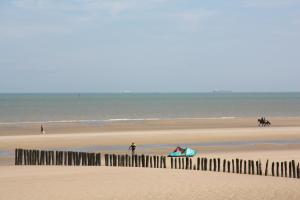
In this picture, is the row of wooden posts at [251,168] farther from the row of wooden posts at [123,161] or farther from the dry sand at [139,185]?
the dry sand at [139,185]

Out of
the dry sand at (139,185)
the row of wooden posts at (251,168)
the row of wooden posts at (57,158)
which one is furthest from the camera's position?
the row of wooden posts at (57,158)

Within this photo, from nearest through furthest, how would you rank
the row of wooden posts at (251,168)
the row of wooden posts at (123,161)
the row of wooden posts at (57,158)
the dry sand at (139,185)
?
the dry sand at (139,185), the row of wooden posts at (251,168), the row of wooden posts at (123,161), the row of wooden posts at (57,158)

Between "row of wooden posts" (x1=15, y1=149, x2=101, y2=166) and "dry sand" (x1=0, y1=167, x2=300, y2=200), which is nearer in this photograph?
"dry sand" (x1=0, y1=167, x2=300, y2=200)

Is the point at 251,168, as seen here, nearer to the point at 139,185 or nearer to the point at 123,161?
the point at 123,161

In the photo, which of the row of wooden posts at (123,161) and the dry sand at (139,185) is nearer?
the dry sand at (139,185)

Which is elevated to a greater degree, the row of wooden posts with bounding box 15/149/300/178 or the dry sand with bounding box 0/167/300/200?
the row of wooden posts with bounding box 15/149/300/178

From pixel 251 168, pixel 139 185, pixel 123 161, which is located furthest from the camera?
pixel 123 161

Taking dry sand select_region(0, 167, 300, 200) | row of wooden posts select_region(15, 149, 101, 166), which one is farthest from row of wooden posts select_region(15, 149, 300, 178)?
dry sand select_region(0, 167, 300, 200)

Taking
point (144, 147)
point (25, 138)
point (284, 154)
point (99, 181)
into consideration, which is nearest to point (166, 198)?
point (99, 181)

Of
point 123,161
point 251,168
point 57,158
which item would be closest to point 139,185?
point 123,161

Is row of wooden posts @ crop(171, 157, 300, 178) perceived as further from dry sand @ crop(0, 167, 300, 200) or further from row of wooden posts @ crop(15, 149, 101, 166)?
row of wooden posts @ crop(15, 149, 101, 166)

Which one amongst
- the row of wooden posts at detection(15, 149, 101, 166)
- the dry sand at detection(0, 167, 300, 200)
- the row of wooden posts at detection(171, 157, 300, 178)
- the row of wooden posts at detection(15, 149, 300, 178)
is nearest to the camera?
the dry sand at detection(0, 167, 300, 200)

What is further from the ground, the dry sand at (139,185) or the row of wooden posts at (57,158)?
the row of wooden posts at (57,158)

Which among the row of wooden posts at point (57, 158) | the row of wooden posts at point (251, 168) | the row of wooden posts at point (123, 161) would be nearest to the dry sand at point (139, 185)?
the row of wooden posts at point (251, 168)
